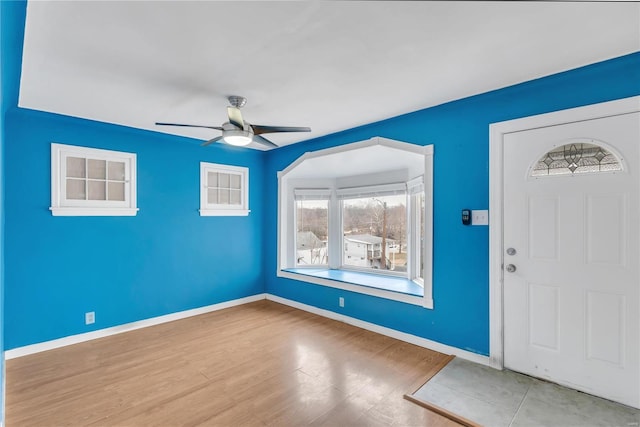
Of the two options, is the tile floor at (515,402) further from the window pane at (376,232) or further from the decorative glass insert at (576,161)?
the window pane at (376,232)

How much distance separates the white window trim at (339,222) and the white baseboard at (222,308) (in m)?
0.37

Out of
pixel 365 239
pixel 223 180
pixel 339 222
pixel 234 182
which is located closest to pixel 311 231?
pixel 339 222

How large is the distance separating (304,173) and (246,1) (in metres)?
3.48

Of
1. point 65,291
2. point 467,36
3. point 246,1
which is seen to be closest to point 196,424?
point 65,291

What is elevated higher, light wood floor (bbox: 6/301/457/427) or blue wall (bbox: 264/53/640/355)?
blue wall (bbox: 264/53/640/355)

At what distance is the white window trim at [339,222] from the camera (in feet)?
10.7

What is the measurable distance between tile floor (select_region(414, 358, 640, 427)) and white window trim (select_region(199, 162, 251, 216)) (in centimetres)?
349

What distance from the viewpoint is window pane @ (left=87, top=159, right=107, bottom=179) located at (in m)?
3.59

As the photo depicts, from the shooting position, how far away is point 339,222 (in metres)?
5.25

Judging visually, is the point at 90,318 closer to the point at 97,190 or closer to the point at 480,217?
the point at 97,190

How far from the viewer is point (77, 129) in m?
3.49

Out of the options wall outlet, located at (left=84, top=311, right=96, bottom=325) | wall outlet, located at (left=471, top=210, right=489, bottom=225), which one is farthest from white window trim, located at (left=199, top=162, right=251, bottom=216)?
wall outlet, located at (left=471, top=210, right=489, bottom=225)

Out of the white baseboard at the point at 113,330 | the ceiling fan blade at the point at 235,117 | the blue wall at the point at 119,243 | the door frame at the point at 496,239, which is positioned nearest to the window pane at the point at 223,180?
the blue wall at the point at 119,243

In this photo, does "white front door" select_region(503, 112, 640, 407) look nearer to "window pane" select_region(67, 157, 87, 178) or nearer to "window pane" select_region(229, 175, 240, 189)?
"window pane" select_region(229, 175, 240, 189)
